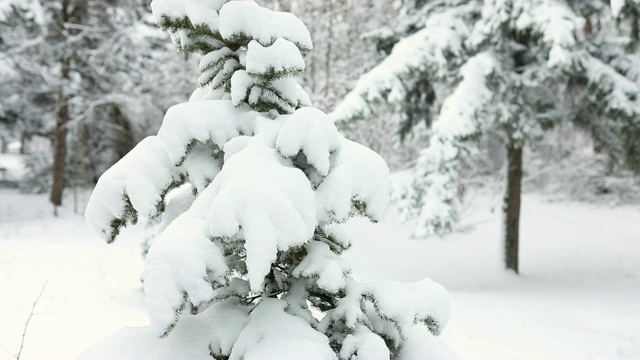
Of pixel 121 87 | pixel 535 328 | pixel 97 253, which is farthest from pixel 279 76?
pixel 121 87

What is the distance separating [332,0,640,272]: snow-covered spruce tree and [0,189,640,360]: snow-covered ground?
7.49 feet

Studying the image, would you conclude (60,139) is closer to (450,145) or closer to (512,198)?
(450,145)

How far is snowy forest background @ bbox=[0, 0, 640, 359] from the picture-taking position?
6.57 metres

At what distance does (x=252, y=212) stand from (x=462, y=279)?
33.4 ft

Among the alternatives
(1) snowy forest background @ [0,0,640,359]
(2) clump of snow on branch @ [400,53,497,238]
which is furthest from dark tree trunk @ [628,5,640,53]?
(2) clump of snow on branch @ [400,53,497,238]

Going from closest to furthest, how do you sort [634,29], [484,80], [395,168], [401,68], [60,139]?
[634,29]
[484,80]
[401,68]
[60,139]
[395,168]

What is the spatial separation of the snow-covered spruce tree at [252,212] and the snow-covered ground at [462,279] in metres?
1.60

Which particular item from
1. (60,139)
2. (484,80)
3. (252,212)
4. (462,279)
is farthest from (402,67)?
(60,139)

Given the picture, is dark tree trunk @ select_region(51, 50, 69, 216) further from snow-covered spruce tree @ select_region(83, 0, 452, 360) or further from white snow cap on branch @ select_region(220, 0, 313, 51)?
white snow cap on branch @ select_region(220, 0, 313, 51)

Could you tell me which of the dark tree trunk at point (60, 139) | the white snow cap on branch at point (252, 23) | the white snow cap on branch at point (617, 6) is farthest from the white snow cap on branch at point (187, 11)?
the dark tree trunk at point (60, 139)

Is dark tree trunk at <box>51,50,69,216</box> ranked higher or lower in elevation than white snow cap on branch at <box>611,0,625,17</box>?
lower

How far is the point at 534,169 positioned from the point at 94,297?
21190 mm

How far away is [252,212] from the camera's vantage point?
205 centimetres

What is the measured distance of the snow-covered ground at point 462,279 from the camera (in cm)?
575
